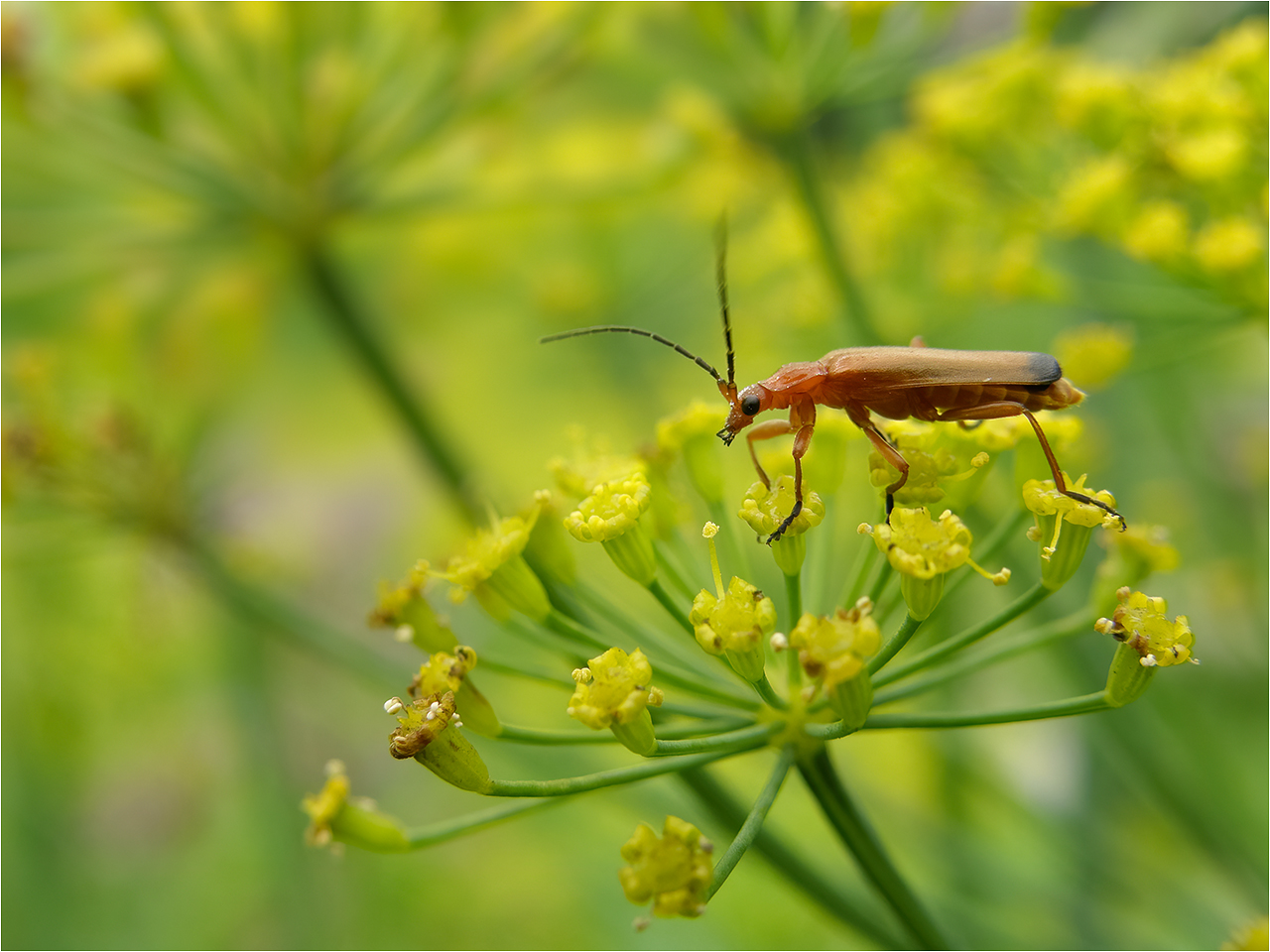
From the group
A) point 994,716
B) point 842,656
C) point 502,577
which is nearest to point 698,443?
point 502,577

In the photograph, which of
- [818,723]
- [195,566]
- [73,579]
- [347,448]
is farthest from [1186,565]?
[347,448]

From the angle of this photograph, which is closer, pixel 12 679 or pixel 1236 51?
pixel 1236 51

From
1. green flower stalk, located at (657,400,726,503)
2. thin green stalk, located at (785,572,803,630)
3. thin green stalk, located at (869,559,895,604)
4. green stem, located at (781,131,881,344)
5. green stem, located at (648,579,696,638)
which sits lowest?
thin green stalk, located at (869,559,895,604)

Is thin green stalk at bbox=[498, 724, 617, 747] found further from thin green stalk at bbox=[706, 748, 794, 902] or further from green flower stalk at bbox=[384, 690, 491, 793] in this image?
thin green stalk at bbox=[706, 748, 794, 902]

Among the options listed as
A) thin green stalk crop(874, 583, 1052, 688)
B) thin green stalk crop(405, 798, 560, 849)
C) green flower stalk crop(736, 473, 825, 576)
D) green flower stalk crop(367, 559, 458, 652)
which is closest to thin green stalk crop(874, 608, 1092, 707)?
thin green stalk crop(874, 583, 1052, 688)

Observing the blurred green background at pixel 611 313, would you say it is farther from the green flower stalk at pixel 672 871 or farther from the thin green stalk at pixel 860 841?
the green flower stalk at pixel 672 871

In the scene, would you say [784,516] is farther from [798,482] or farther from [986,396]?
[986,396]

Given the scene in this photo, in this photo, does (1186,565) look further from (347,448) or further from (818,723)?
(347,448)

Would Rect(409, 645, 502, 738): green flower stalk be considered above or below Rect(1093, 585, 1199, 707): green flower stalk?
above
